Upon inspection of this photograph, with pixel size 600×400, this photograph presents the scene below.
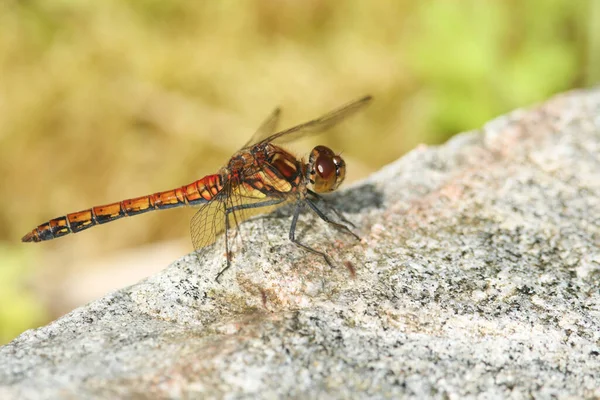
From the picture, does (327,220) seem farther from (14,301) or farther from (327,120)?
(14,301)

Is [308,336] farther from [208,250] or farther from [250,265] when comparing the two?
[208,250]

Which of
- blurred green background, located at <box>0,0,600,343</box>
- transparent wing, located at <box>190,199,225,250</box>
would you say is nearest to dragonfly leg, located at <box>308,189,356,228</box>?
transparent wing, located at <box>190,199,225,250</box>

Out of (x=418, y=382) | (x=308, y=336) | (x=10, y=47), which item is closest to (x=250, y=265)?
(x=308, y=336)

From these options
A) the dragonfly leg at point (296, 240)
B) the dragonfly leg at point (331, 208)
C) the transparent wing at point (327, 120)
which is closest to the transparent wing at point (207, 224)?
the dragonfly leg at point (296, 240)

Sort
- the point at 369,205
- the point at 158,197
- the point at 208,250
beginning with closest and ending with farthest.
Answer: the point at 208,250
the point at 369,205
the point at 158,197

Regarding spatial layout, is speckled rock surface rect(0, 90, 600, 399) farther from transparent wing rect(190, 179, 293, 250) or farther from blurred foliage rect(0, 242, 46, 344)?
blurred foliage rect(0, 242, 46, 344)
